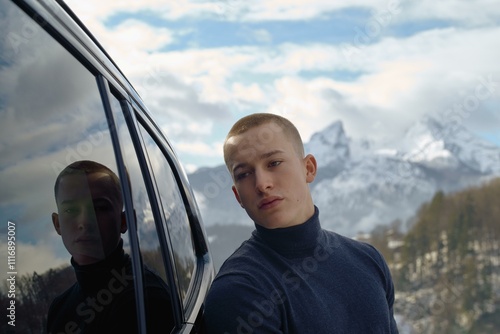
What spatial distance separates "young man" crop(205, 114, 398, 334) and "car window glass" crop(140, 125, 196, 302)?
279 mm

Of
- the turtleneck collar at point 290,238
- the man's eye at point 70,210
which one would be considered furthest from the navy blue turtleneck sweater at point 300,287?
the man's eye at point 70,210

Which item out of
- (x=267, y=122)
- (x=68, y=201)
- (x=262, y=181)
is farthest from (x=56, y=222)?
(x=267, y=122)

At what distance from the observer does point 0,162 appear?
1020 millimetres

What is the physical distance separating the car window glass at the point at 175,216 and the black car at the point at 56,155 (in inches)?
2.7

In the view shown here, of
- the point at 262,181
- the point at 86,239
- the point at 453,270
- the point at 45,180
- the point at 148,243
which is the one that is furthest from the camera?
the point at 453,270

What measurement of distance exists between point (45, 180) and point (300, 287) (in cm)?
78

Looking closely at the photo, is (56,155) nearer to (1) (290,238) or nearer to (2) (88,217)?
(2) (88,217)

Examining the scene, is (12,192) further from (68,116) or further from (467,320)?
(467,320)

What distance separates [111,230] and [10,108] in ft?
1.47

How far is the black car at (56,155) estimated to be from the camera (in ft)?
3.45

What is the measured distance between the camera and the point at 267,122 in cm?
198

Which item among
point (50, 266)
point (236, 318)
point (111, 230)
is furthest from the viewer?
point (236, 318)

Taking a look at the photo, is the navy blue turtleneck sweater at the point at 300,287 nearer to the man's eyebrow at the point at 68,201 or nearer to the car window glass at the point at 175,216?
the car window glass at the point at 175,216

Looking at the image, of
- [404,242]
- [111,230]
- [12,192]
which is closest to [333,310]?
[111,230]
